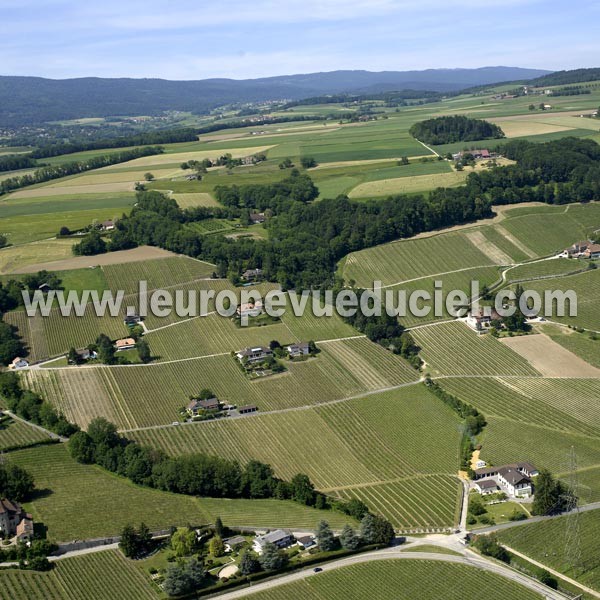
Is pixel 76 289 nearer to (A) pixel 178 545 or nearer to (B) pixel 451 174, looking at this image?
(A) pixel 178 545

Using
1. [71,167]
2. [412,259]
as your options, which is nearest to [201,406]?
[412,259]

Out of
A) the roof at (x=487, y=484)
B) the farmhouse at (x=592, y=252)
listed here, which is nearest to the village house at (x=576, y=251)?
the farmhouse at (x=592, y=252)

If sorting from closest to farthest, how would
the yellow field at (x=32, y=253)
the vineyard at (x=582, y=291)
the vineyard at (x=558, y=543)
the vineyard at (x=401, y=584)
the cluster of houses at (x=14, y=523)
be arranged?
the vineyard at (x=401, y=584), the vineyard at (x=558, y=543), the cluster of houses at (x=14, y=523), the vineyard at (x=582, y=291), the yellow field at (x=32, y=253)

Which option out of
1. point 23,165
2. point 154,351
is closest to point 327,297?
point 154,351

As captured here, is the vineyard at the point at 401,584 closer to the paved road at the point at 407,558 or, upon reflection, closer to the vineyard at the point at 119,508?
the paved road at the point at 407,558

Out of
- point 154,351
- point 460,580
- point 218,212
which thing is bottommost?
point 460,580

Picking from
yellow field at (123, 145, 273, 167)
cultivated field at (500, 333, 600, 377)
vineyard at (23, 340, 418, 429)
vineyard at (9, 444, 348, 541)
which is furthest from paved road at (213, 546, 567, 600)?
yellow field at (123, 145, 273, 167)
